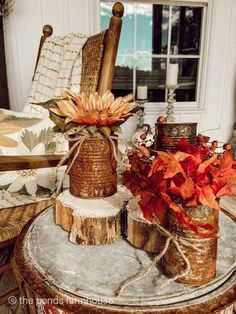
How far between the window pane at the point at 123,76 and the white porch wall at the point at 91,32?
33 centimetres

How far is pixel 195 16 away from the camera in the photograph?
2.93 m

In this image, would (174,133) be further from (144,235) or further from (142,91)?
(142,91)

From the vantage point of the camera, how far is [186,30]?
2.99 metres

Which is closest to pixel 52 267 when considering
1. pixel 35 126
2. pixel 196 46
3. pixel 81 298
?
pixel 81 298

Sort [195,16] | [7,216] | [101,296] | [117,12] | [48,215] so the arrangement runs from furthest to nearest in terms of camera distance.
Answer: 1. [195,16]
2. [117,12]
3. [7,216]
4. [48,215]
5. [101,296]

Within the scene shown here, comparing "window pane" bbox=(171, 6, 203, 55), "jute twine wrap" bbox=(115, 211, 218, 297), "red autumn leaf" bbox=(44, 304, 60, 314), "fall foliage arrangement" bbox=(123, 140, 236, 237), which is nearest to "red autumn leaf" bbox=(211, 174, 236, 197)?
"fall foliage arrangement" bbox=(123, 140, 236, 237)

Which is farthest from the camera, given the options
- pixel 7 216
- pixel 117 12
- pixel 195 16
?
pixel 195 16

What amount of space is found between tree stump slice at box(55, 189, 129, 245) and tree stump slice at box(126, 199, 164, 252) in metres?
0.04

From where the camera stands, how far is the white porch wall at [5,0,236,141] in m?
2.53

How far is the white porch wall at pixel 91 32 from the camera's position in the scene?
2.53 metres

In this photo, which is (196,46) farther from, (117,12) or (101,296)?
(101,296)

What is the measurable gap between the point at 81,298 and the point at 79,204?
0.26m

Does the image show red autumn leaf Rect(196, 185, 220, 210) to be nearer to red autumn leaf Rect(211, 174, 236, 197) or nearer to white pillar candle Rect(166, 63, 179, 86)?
red autumn leaf Rect(211, 174, 236, 197)

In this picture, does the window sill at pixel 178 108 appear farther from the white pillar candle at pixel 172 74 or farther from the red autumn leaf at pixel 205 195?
the red autumn leaf at pixel 205 195
